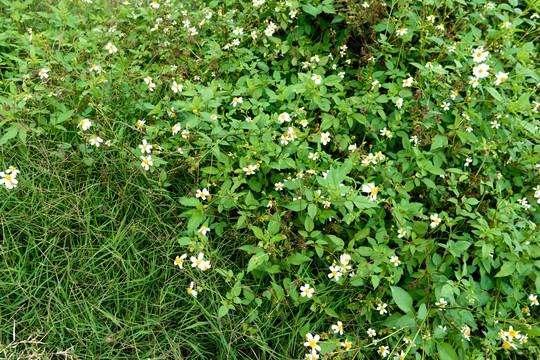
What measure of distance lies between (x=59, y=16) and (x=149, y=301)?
2487 mm

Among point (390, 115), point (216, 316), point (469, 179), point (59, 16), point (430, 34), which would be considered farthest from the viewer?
point (59, 16)

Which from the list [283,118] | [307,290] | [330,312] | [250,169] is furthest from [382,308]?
[283,118]

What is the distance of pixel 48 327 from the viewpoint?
74.0 inches

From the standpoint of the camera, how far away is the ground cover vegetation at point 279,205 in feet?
6.12

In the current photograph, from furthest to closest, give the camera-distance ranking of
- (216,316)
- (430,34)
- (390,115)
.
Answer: (430,34), (390,115), (216,316)

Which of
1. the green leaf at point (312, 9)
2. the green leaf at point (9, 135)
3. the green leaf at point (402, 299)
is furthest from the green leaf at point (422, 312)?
the green leaf at point (9, 135)

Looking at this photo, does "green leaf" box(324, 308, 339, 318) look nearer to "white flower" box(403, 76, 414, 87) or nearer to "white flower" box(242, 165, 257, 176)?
"white flower" box(242, 165, 257, 176)

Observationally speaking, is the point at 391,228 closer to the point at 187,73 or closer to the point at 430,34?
the point at 430,34

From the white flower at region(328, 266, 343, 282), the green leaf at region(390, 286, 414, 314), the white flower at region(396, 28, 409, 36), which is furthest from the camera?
the white flower at region(396, 28, 409, 36)

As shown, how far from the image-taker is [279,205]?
2.11 metres

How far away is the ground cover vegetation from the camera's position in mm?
1866

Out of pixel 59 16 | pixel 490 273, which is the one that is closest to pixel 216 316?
pixel 490 273

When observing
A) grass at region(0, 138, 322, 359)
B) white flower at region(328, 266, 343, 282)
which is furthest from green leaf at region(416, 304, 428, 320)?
grass at region(0, 138, 322, 359)

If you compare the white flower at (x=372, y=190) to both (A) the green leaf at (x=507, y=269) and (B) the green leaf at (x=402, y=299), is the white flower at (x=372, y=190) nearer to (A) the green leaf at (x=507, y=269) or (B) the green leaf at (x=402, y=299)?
(B) the green leaf at (x=402, y=299)
